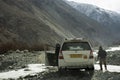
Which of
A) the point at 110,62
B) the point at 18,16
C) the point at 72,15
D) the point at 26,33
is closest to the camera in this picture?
the point at 110,62

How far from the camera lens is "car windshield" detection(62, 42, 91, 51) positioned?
17359mm

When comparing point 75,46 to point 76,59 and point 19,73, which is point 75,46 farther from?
point 19,73

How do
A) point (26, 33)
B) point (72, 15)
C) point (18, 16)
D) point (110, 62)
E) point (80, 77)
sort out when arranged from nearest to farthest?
point (80, 77)
point (110, 62)
point (26, 33)
point (18, 16)
point (72, 15)

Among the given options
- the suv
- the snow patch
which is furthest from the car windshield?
the snow patch

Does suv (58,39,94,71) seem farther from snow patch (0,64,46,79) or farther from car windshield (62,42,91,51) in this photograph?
snow patch (0,64,46,79)

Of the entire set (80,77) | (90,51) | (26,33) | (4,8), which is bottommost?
(80,77)

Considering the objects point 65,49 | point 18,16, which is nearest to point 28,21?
point 18,16

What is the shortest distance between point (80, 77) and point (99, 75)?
92 cm

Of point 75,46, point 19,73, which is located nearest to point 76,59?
point 75,46

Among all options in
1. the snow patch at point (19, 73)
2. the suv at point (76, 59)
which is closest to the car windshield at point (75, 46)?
the suv at point (76, 59)

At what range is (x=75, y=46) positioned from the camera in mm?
17562

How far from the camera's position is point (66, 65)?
17094 mm

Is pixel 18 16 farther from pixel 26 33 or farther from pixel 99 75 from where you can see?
pixel 99 75

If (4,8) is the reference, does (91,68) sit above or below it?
below
